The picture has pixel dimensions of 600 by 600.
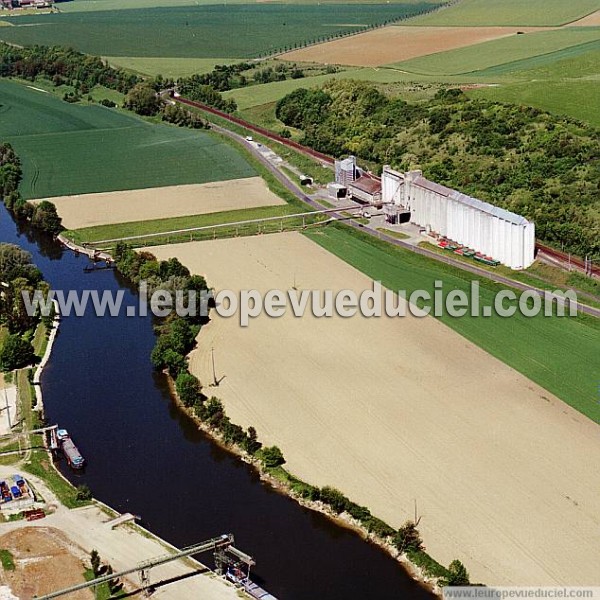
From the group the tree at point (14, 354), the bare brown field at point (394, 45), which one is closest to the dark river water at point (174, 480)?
the tree at point (14, 354)

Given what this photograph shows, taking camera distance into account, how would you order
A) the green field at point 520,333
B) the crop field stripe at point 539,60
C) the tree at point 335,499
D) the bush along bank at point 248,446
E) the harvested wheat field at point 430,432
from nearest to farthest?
1. the bush along bank at point 248,446
2. the harvested wheat field at point 430,432
3. the tree at point 335,499
4. the green field at point 520,333
5. the crop field stripe at point 539,60

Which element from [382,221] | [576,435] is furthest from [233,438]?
[382,221]

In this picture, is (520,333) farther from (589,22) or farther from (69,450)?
(589,22)

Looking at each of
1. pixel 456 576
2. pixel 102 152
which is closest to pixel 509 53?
pixel 102 152

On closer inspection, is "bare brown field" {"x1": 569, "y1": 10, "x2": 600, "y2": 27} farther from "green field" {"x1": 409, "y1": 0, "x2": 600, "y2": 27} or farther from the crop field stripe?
the crop field stripe

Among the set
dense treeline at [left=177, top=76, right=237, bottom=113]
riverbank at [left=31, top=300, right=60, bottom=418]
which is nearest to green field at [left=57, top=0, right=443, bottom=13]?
dense treeline at [left=177, top=76, right=237, bottom=113]

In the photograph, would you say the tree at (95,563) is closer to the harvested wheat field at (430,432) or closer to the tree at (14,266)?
the harvested wheat field at (430,432)
